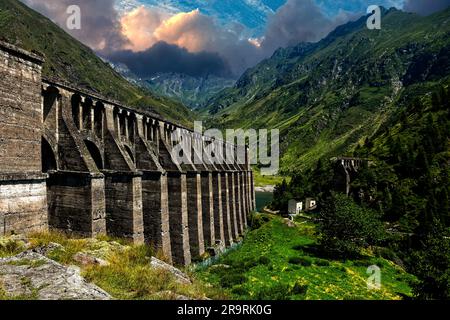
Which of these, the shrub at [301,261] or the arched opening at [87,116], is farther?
the shrub at [301,261]

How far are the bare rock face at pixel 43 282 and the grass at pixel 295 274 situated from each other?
43.4 feet

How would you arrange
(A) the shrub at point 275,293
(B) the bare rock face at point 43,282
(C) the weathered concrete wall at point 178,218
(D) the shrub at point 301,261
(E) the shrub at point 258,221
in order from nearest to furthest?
(B) the bare rock face at point 43,282 < (A) the shrub at point 275,293 < (C) the weathered concrete wall at point 178,218 < (D) the shrub at point 301,261 < (E) the shrub at point 258,221

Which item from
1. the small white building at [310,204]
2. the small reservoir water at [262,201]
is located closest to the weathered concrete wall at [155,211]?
the small white building at [310,204]

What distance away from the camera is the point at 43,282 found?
9.03 m

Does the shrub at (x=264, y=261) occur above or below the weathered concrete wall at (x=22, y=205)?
below

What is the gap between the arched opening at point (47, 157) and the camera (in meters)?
21.5

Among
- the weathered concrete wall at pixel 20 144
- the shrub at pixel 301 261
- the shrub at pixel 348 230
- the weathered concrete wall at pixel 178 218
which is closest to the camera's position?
the weathered concrete wall at pixel 20 144

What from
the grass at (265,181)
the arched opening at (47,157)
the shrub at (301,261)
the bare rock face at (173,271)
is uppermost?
the arched opening at (47,157)

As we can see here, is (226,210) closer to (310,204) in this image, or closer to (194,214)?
(194,214)

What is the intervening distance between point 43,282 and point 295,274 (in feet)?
95.4

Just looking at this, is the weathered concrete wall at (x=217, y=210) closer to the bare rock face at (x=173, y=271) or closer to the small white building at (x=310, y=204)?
the bare rock face at (x=173, y=271)

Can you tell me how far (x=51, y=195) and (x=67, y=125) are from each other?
462 centimetres

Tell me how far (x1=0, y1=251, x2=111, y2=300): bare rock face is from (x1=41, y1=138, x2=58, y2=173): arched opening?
11901mm

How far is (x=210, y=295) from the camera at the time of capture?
35.3 ft
